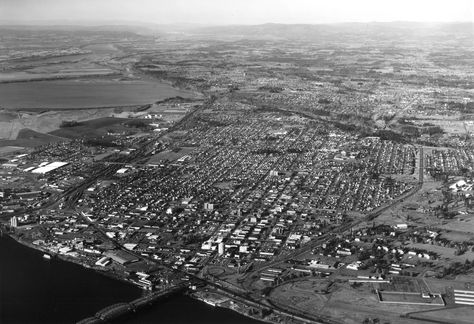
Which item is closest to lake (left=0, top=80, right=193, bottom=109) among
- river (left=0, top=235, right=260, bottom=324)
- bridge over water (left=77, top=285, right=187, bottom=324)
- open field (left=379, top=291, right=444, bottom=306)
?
river (left=0, top=235, right=260, bottom=324)

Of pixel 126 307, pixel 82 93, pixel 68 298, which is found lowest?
pixel 68 298

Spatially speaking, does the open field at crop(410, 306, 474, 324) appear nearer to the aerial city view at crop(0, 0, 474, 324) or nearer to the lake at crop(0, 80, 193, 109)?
the aerial city view at crop(0, 0, 474, 324)

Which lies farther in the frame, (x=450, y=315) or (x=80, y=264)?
(x=80, y=264)

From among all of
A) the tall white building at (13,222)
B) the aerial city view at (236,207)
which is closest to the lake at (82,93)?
the aerial city view at (236,207)

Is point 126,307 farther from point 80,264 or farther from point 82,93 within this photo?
point 82,93

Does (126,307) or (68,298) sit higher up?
(126,307)

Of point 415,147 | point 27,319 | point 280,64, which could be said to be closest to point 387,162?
point 415,147

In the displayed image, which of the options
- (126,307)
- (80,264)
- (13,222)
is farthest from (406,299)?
(13,222)
